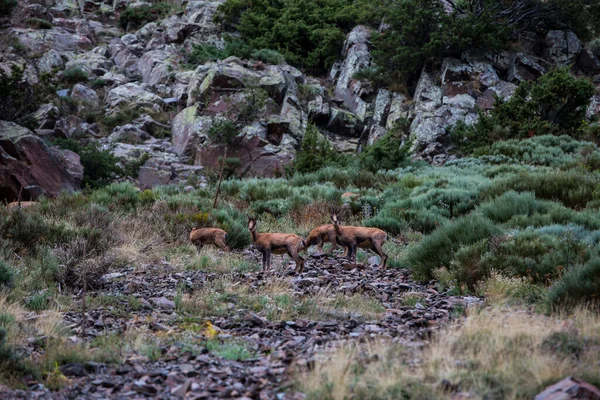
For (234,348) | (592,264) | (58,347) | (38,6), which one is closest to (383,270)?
(592,264)

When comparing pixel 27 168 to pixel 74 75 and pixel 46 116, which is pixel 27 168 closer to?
pixel 46 116

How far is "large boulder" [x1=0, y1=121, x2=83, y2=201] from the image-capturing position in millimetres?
17469

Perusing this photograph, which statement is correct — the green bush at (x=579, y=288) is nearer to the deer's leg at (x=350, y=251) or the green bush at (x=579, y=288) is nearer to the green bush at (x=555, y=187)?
the deer's leg at (x=350, y=251)

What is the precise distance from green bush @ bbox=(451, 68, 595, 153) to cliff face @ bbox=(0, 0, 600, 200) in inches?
93.6

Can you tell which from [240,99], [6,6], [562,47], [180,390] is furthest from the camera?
[6,6]

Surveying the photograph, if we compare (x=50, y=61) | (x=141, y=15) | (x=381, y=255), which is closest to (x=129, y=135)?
(x=50, y=61)

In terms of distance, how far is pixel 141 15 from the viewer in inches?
1837

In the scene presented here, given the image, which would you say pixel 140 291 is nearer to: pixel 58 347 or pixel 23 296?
pixel 23 296

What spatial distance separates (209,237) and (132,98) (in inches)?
1007

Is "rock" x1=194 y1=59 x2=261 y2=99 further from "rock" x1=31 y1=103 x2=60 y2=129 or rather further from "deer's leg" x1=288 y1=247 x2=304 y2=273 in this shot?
"deer's leg" x1=288 y1=247 x2=304 y2=273

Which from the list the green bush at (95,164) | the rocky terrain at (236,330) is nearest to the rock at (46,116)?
the green bush at (95,164)

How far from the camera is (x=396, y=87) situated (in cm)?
3303

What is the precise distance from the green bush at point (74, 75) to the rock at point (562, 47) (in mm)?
28856

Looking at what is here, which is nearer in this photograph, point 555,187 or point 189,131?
point 555,187
